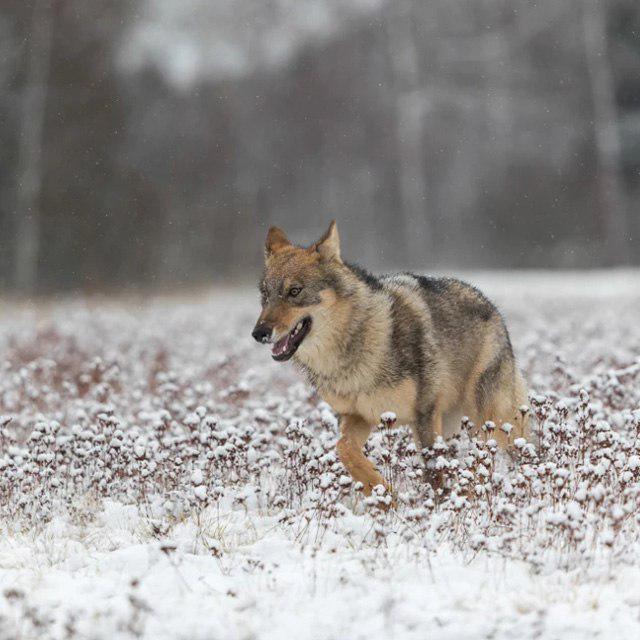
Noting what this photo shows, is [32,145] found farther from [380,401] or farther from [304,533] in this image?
[304,533]

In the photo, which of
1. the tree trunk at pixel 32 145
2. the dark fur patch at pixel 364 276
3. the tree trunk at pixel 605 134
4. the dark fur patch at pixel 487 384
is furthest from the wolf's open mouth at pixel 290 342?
the tree trunk at pixel 605 134

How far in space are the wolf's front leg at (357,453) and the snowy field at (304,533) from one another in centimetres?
11

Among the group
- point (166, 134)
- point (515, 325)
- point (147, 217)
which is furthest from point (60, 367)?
point (166, 134)

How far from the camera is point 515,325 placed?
15383 mm

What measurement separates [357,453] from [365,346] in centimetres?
73

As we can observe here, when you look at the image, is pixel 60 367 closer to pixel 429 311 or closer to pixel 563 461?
pixel 429 311

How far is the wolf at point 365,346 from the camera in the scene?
18.9 feet

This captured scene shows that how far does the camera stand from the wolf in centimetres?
575

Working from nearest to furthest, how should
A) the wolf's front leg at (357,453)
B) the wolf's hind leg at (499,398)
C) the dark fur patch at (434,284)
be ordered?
the wolf's front leg at (357,453) < the wolf's hind leg at (499,398) < the dark fur patch at (434,284)

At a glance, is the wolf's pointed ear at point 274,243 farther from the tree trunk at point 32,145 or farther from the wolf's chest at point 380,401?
→ the tree trunk at point 32,145

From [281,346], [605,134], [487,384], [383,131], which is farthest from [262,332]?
[383,131]

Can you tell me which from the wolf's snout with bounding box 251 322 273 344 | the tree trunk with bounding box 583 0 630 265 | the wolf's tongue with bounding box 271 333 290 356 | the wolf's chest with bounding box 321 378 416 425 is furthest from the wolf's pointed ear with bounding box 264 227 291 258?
the tree trunk with bounding box 583 0 630 265

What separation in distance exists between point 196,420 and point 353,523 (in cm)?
141

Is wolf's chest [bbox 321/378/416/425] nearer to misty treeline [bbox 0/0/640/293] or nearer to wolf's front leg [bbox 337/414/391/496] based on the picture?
wolf's front leg [bbox 337/414/391/496]
